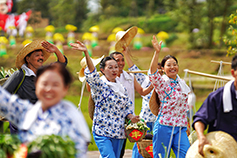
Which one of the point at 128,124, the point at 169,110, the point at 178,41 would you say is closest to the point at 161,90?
the point at 169,110

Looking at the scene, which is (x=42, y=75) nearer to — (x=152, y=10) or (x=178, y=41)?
(x=178, y=41)

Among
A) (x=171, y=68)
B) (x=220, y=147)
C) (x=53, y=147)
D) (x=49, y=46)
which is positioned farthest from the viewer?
(x=171, y=68)

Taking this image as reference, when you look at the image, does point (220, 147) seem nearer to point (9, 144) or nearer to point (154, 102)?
point (9, 144)

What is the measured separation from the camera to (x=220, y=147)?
3205mm

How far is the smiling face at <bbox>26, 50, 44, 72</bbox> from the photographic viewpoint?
15.5ft

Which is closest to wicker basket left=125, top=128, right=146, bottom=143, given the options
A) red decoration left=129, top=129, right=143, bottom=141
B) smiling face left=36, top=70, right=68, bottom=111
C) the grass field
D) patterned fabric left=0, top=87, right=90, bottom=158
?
red decoration left=129, top=129, right=143, bottom=141

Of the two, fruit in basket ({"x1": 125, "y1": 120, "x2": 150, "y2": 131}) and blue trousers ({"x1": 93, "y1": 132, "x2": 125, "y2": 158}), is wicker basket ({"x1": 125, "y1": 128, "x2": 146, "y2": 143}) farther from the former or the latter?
blue trousers ({"x1": 93, "y1": 132, "x2": 125, "y2": 158})

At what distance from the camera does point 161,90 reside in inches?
191

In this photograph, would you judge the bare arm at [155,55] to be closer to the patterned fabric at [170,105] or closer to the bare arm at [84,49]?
the patterned fabric at [170,105]

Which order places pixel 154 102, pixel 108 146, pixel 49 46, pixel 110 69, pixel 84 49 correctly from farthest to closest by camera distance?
pixel 154 102
pixel 110 69
pixel 108 146
pixel 49 46
pixel 84 49

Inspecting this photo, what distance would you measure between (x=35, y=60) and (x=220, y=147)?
8.54 ft

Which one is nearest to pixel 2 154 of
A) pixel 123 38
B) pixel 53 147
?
pixel 53 147

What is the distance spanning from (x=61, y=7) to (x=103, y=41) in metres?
7.79

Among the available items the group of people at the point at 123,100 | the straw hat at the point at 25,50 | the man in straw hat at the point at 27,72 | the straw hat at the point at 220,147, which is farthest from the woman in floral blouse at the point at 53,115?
the straw hat at the point at 25,50
